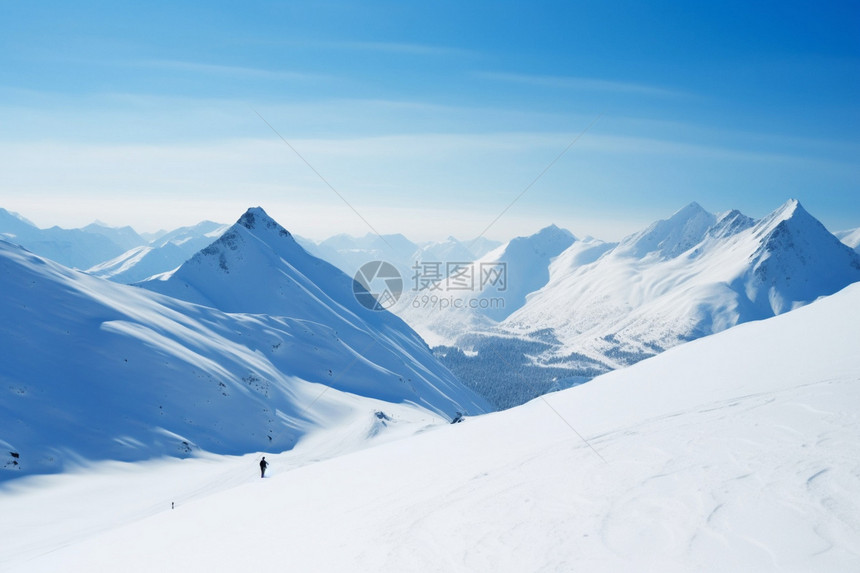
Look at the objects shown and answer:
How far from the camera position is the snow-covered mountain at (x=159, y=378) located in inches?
1895

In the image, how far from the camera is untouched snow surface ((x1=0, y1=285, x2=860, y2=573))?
847 centimetres

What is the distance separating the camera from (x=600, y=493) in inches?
420

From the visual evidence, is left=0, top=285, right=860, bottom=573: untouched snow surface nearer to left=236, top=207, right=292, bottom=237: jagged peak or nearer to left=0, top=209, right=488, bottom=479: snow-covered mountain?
left=0, top=209, right=488, bottom=479: snow-covered mountain

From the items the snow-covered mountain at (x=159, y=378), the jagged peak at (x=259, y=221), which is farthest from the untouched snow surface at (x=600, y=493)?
the jagged peak at (x=259, y=221)

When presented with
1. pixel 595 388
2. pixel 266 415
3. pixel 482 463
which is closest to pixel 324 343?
pixel 266 415

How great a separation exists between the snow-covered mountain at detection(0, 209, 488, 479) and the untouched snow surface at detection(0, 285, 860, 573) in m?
39.2

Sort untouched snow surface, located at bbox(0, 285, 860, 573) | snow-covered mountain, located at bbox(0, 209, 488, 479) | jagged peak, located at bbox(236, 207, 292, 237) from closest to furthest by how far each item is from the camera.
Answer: untouched snow surface, located at bbox(0, 285, 860, 573) < snow-covered mountain, located at bbox(0, 209, 488, 479) < jagged peak, located at bbox(236, 207, 292, 237)

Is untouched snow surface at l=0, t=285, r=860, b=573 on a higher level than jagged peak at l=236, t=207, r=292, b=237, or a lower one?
lower

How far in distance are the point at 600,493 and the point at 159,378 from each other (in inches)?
2513

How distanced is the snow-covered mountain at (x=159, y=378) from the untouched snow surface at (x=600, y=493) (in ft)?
129

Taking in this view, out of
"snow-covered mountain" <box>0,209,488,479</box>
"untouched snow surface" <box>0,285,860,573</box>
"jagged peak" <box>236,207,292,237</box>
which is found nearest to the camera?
"untouched snow surface" <box>0,285,860,573</box>

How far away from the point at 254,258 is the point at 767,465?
521 ft

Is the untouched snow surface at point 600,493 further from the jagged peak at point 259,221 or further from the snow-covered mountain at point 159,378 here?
the jagged peak at point 259,221

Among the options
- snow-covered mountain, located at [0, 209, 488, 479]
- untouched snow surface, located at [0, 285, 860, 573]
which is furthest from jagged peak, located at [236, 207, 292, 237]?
untouched snow surface, located at [0, 285, 860, 573]
